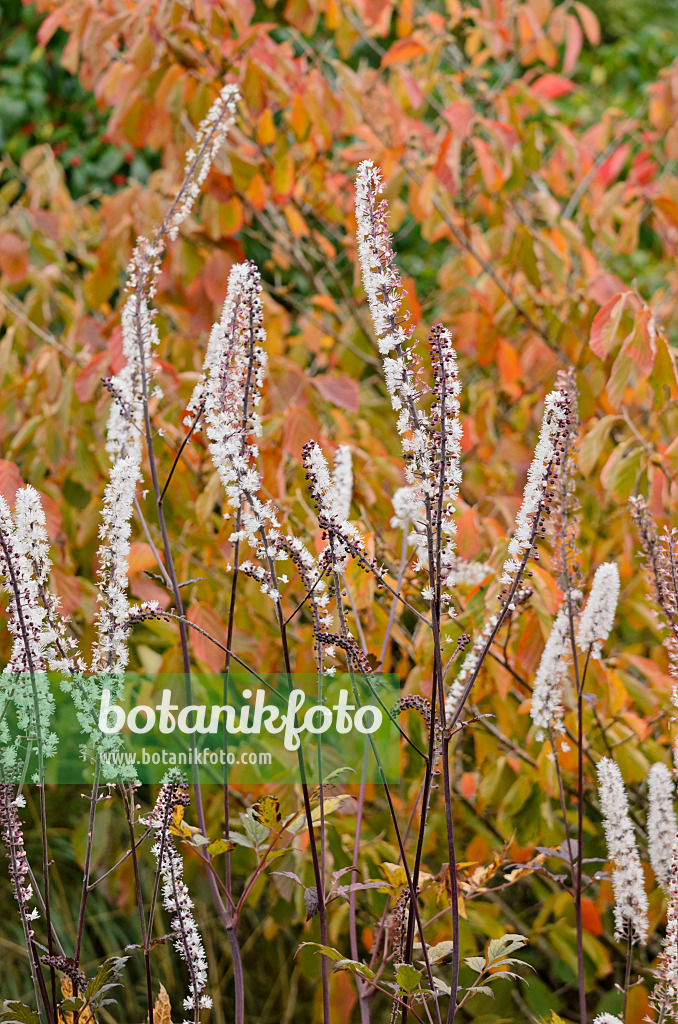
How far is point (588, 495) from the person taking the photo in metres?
2.18

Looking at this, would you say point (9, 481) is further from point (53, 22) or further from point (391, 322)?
point (53, 22)

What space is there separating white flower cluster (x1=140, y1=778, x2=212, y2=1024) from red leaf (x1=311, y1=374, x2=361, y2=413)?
1103 millimetres

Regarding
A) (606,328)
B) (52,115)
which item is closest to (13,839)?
(606,328)

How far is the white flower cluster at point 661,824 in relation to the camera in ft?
3.61

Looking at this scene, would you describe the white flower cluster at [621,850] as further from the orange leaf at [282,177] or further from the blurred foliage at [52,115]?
the blurred foliage at [52,115]

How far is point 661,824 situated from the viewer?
1.11m

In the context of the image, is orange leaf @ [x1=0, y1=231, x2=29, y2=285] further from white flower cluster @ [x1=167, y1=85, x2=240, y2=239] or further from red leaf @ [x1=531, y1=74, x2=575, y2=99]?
red leaf @ [x1=531, y1=74, x2=575, y2=99]

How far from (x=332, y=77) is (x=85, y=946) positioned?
346cm

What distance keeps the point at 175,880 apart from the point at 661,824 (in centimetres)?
59

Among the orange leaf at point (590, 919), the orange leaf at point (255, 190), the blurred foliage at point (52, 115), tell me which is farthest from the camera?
the blurred foliage at point (52, 115)

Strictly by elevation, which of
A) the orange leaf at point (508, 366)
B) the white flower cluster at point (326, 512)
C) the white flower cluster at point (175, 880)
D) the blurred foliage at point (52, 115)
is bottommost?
the white flower cluster at point (175, 880)

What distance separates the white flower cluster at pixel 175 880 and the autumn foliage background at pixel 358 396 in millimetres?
386

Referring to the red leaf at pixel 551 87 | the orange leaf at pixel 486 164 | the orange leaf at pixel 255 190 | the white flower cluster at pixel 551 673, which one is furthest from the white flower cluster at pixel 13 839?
the red leaf at pixel 551 87

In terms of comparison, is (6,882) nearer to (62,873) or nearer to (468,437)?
(62,873)
